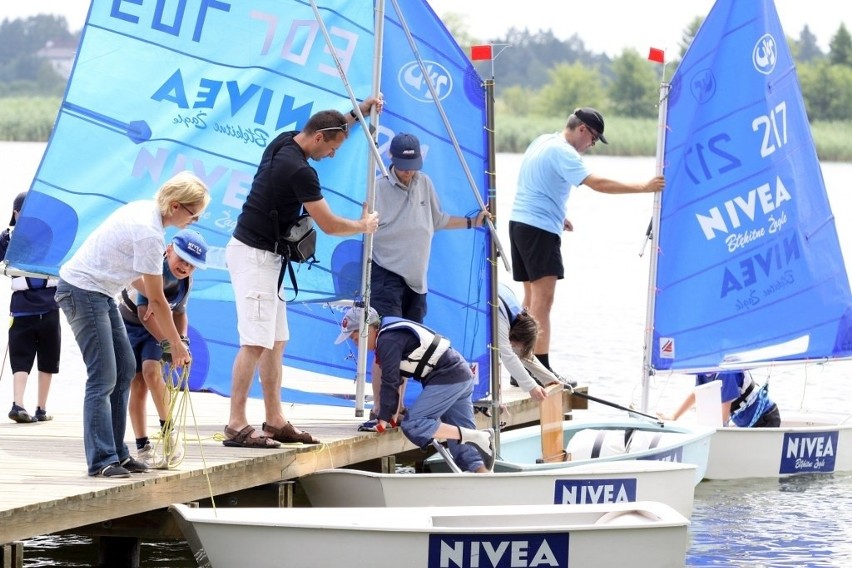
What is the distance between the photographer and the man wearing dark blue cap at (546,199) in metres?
9.12

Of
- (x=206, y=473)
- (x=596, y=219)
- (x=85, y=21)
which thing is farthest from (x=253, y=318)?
(x=596, y=219)

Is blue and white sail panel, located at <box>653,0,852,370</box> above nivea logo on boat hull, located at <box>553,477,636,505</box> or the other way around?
above

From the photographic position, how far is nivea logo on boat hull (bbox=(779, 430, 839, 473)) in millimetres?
10047

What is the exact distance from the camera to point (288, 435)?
7.36m

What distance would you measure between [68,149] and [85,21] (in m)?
0.70

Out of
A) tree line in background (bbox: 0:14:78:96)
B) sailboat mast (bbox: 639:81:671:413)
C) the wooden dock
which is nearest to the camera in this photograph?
the wooden dock

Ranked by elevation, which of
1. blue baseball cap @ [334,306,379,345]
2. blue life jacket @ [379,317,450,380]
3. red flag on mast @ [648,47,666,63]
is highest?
red flag on mast @ [648,47,666,63]

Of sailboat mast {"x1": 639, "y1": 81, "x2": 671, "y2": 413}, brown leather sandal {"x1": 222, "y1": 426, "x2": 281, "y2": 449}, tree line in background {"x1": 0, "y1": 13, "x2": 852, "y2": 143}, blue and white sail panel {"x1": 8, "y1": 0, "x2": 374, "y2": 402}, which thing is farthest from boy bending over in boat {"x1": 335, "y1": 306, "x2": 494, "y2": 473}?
tree line in background {"x1": 0, "y1": 13, "x2": 852, "y2": 143}

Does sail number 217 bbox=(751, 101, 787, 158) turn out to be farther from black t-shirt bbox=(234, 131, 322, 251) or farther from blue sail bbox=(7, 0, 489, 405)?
black t-shirt bbox=(234, 131, 322, 251)

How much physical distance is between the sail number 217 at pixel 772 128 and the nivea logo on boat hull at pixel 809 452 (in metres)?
1.90

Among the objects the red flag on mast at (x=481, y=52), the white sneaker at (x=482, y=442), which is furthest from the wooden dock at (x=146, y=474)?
the red flag on mast at (x=481, y=52)

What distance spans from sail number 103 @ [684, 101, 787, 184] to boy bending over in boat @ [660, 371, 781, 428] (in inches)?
54.6

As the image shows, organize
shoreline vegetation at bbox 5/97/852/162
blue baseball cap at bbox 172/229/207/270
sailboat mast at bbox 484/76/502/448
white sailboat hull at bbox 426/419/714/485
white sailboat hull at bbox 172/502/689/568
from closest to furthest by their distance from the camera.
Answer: white sailboat hull at bbox 172/502/689/568 → blue baseball cap at bbox 172/229/207/270 → sailboat mast at bbox 484/76/502/448 → white sailboat hull at bbox 426/419/714/485 → shoreline vegetation at bbox 5/97/852/162

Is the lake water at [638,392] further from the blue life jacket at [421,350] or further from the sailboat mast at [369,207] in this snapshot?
the blue life jacket at [421,350]
